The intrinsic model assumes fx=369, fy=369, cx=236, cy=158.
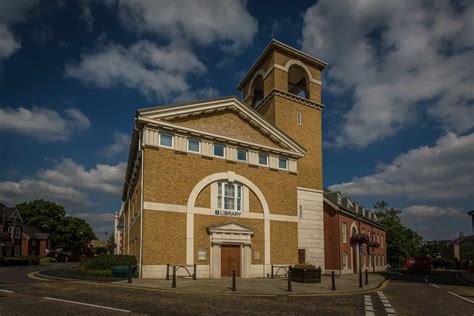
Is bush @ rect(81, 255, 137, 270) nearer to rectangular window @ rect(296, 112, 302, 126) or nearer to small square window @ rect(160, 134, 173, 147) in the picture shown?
small square window @ rect(160, 134, 173, 147)

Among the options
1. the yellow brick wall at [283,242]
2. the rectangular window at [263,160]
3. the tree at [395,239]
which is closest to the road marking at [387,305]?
the yellow brick wall at [283,242]

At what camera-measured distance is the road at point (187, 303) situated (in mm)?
→ 11062

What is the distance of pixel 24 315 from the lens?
997 centimetres

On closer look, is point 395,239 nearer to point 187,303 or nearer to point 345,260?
point 345,260

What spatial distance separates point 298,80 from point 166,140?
21664 millimetres

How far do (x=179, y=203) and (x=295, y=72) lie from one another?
2192 cm

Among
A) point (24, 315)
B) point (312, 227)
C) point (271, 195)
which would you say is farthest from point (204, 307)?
point (312, 227)

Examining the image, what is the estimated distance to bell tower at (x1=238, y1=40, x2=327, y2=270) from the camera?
3209 centimetres

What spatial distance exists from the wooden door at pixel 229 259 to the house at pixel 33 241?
54.5 m

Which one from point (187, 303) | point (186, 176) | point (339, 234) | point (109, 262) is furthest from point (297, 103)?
point (187, 303)

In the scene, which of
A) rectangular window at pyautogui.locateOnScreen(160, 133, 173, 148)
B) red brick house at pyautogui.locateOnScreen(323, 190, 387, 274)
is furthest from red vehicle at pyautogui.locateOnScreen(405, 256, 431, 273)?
rectangular window at pyautogui.locateOnScreen(160, 133, 173, 148)

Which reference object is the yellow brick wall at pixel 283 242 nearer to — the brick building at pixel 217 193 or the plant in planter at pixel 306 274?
the brick building at pixel 217 193

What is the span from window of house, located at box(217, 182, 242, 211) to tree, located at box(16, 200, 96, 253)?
60.1 metres

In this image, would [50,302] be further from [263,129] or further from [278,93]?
[278,93]
